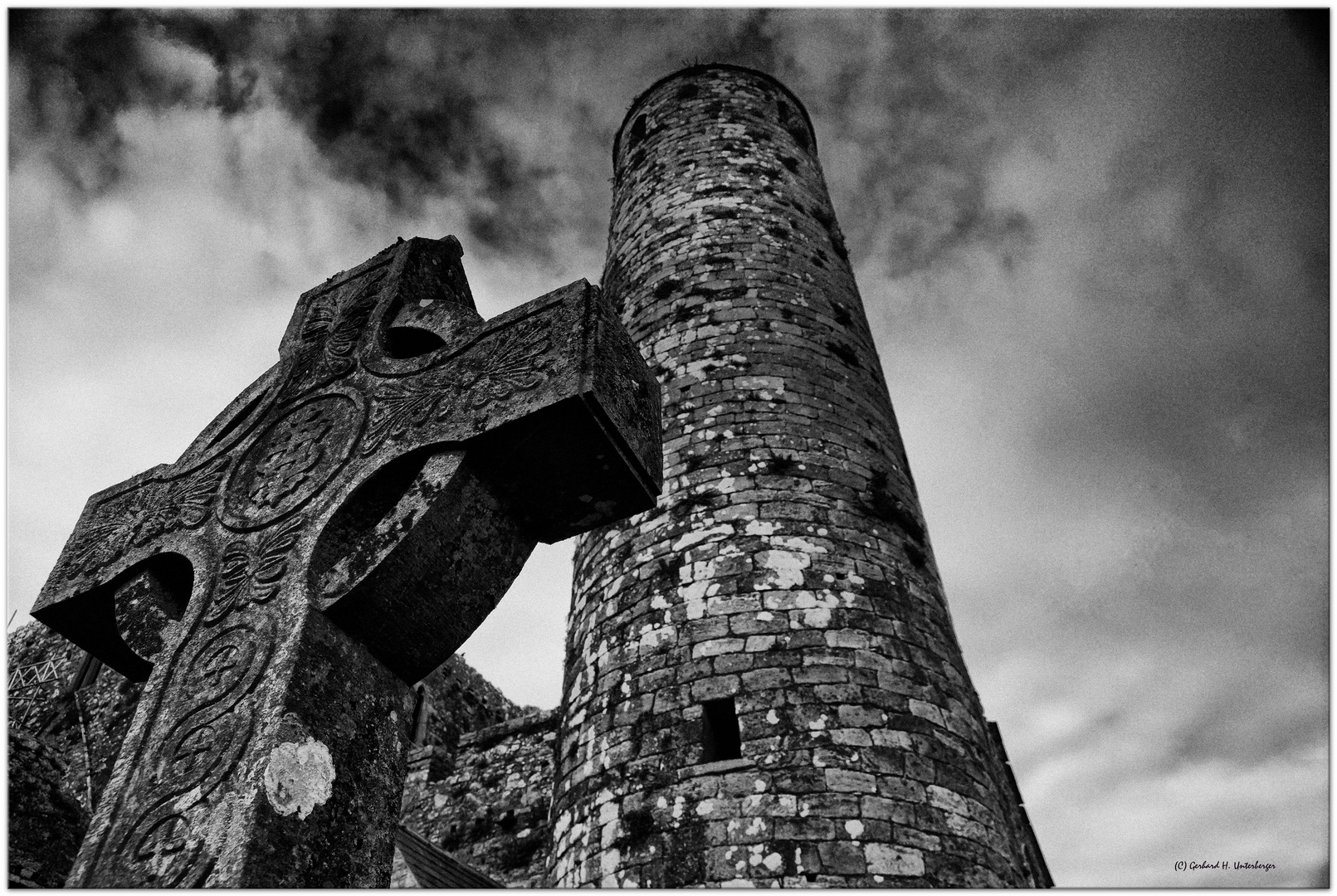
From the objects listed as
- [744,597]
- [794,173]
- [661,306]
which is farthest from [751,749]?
[794,173]

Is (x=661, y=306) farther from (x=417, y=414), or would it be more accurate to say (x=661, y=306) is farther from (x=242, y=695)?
(x=242, y=695)

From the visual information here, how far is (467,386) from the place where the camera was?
2.46m

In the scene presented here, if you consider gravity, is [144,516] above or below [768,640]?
below

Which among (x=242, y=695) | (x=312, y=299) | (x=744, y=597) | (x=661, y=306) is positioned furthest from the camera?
(x=661, y=306)

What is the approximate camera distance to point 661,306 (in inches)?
320

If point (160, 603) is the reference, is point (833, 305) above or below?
above

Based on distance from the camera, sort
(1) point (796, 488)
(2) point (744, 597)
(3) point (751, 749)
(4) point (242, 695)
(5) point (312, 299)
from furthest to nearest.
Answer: (1) point (796, 488) → (2) point (744, 597) → (3) point (751, 749) → (5) point (312, 299) → (4) point (242, 695)

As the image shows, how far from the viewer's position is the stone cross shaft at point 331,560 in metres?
1.92

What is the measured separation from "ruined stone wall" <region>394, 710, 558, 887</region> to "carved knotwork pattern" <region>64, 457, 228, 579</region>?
250 inches

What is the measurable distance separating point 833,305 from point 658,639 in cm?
390

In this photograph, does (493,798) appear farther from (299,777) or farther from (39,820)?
(299,777)

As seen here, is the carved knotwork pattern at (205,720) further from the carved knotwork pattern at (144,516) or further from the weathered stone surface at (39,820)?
the weathered stone surface at (39,820)

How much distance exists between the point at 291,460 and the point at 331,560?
49 centimetres

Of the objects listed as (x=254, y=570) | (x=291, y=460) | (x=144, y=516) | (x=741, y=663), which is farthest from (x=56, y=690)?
(x=254, y=570)
